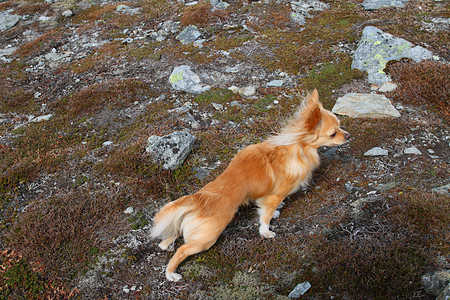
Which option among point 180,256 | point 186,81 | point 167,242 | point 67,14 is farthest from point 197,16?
point 180,256

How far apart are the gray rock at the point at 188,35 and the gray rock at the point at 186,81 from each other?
9.19 feet

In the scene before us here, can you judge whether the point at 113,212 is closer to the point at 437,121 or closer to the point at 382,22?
the point at 437,121

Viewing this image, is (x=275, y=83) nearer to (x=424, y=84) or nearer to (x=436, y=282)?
(x=424, y=84)

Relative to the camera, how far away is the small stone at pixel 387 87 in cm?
912

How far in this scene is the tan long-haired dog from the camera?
5.02 metres

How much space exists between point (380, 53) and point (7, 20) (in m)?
18.3

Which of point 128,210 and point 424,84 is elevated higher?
point 424,84

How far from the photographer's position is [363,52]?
10.3 m

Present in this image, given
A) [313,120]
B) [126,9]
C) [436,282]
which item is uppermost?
[313,120]

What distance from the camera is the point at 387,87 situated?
9.20 m

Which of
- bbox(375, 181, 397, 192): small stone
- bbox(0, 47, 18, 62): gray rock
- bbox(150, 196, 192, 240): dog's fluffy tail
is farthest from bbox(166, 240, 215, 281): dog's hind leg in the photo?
bbox(0, 47, 18, 62): gray rock

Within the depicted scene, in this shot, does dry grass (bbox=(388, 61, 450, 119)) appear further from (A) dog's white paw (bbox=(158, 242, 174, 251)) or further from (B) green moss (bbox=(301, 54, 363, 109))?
(A) dog's white paw (bbox=(158, 242, 174, 251))

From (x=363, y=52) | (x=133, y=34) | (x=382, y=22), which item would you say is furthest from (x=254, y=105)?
(x=133, y=34)

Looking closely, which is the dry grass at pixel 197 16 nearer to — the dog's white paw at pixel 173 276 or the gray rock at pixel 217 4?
the gray rock at pixel 217 4
